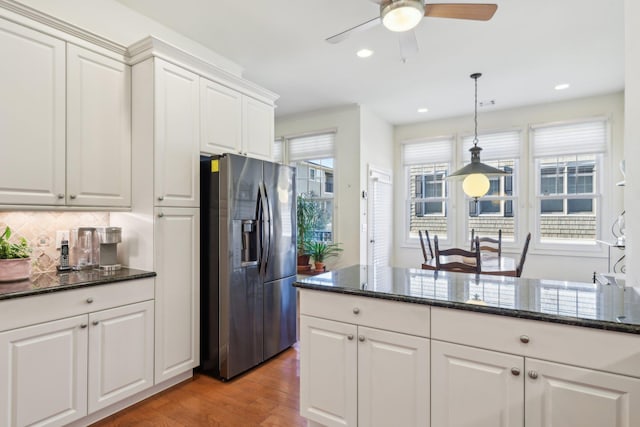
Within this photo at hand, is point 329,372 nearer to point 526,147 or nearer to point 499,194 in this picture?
point 499,194

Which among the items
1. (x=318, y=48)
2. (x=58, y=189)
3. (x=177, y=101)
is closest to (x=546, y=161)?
(x=318, y=48)

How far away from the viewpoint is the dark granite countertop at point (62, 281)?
184 centimetres

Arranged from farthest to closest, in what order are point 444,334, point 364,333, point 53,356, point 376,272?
point 376,272, point 53,356, point 364,333, point 444,334

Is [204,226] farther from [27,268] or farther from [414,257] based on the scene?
[414,257]

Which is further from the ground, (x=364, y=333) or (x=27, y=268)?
(x=27, y=268)

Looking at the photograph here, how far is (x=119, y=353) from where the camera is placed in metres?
2.24

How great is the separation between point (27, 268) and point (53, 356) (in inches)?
22.4

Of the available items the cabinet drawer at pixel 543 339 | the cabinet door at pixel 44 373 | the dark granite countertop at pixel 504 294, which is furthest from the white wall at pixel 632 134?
the cabinet door at pixel 44 373

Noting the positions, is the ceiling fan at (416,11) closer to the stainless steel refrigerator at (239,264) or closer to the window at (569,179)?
the stainless steel refrigerator at (239,264)

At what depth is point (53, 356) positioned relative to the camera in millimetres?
1926

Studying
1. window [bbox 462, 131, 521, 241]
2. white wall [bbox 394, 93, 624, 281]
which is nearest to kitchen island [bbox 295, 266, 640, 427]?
white wall [bbox 394, 93, 624, 281]

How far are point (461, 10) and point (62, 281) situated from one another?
293cm

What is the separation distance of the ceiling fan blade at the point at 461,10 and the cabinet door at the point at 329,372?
1966mm

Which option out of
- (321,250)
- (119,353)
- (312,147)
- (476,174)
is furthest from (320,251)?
(119,353)
